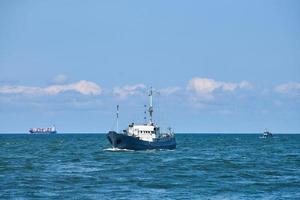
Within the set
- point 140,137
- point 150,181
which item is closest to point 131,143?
point 140,137

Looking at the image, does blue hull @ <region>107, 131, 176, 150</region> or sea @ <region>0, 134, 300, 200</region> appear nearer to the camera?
sea @ <region>0, 134, 300, 200</region>

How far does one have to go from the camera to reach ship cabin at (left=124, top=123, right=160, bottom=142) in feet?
406

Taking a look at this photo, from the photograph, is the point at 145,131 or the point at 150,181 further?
the point at 145,131

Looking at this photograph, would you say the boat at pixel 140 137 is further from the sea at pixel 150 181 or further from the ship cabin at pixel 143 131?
the sea at pixel 150 181

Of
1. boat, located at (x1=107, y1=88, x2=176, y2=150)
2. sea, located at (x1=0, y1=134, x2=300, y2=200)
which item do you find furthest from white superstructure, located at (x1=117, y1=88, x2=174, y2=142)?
sea, located at (x1=0, y1=134, x2=300, y2=200)

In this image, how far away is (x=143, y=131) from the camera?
124312 millimetres

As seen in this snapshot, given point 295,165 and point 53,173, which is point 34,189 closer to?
point 53,173

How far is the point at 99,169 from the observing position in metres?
82.4

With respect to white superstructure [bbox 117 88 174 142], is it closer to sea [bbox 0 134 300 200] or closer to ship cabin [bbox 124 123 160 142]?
ship cabin [bbox 124 123 160 142]

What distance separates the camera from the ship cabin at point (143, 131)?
406 feet

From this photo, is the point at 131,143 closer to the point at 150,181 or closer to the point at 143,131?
the point at 143,131

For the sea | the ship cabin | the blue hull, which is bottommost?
the sea

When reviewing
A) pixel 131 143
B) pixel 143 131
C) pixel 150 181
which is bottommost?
pixel 150 181

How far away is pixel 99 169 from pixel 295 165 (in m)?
25.9
